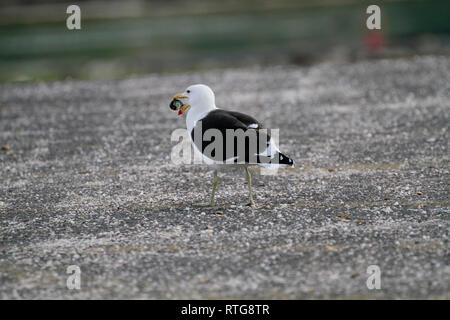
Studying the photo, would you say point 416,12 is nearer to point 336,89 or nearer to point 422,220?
point 336,89

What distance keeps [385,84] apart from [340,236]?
8101mm

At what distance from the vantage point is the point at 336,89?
44.6 ft

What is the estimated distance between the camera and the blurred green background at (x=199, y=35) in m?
17.7

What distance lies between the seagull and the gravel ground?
670 mm

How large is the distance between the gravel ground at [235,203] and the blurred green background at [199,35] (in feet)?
14.8

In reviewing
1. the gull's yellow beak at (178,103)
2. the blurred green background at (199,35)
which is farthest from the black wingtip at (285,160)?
the blurred green background at (199,35)

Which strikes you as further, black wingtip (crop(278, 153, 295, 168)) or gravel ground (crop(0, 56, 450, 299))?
black wingtip (crop(278, 153, 295, 168))

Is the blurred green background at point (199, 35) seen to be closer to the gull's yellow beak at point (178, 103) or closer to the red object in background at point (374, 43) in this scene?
the red object in background at point (374, 43)

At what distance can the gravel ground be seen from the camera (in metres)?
5.57
